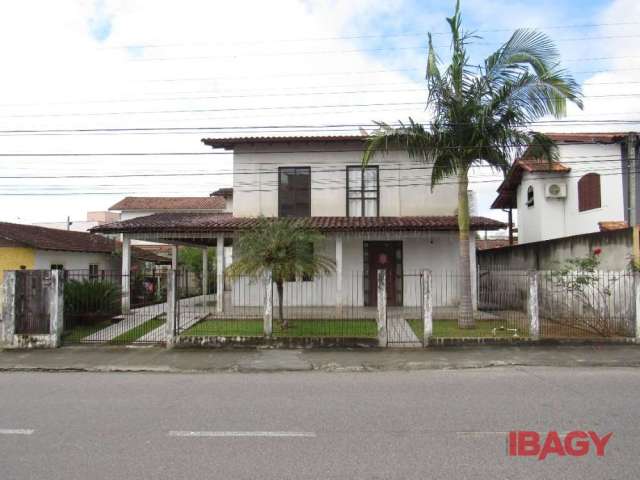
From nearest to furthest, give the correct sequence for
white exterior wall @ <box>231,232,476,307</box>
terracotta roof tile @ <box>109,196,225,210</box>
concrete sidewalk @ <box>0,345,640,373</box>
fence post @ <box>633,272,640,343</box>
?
concrete sidewalk @ <box>0,345,640,373</box> → fence post @ <box>633,272,640,343</box> → white exterior wall @ <box>231,232,476,307</box> → terracotta roof tile @ <box>109,196,225,210</box>

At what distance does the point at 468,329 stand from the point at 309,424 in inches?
284

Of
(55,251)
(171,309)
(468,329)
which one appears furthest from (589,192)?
(55,251)

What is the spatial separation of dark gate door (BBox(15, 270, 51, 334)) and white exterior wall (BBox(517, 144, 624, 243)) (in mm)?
16198

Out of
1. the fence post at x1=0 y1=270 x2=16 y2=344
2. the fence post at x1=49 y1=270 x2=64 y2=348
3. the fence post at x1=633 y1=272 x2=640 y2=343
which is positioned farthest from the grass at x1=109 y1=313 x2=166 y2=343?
the fence post at x1=633 y1=272 x2=640 y2=343

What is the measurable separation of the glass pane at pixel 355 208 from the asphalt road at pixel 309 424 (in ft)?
30.4

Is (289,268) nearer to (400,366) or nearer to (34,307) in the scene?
(400,366)

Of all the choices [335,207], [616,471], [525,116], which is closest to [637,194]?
[525,116]

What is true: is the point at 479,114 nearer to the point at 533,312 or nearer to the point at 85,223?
the point at 533,312

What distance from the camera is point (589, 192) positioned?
16.7 metres

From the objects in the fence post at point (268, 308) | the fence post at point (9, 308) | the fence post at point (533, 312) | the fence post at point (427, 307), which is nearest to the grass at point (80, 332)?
the fence post at point (9, 308)

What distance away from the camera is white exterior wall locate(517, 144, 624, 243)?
639 inches

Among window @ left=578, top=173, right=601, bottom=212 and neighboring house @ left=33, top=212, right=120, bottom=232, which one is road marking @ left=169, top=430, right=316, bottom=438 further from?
neighboring house @ left=33, top=212, right=120, bottom=232

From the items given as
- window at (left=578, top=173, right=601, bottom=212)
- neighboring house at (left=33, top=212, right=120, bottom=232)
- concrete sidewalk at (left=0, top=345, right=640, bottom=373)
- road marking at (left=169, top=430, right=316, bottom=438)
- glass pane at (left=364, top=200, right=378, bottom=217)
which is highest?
neighboring house at (left=33, top=212, right=120, bottom=232)

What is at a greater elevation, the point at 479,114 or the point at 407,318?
the point at 479,114
